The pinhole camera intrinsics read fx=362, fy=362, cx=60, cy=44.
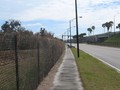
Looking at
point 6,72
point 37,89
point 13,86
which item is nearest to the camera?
point 6,72

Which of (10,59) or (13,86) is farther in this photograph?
(13,86)

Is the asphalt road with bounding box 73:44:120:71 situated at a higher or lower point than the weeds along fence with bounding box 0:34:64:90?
lower

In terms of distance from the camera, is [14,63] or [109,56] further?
[109,56]

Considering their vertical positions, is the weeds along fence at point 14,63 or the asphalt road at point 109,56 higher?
the weeds along fence at point 14,63

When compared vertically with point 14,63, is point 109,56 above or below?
below

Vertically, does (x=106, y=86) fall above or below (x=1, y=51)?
below

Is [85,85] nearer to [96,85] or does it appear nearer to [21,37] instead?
[96,85]

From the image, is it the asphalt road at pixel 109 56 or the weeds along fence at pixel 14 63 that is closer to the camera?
the weeds along fence at pixel 14 63

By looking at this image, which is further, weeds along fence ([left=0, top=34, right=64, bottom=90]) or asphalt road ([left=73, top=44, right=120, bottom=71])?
asphalt road ([left=73, top=44, right=120, bottom=71])

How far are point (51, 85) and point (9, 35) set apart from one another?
23.5 feet

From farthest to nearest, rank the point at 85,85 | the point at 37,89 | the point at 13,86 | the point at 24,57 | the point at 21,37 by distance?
1. the point at 85,85
2. the point at 37,89
3. the point at 24,57
4. the point at 21,37
5. the point at 13,86

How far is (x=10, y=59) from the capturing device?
796 centimetres

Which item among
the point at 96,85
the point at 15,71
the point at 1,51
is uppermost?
the point at 1,51

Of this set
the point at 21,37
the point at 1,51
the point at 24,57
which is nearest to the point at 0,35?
the point at 1,51
